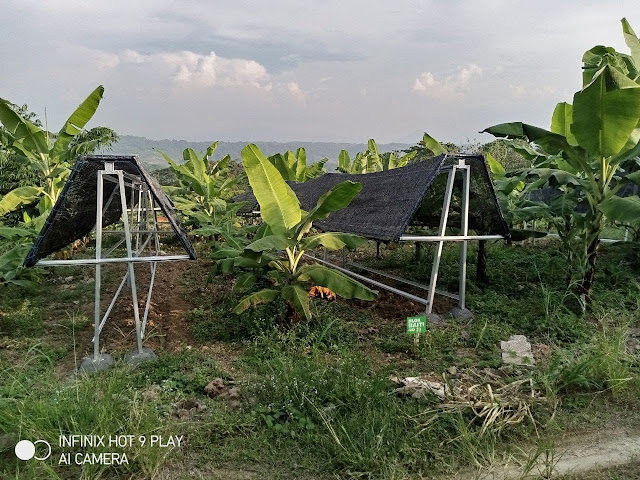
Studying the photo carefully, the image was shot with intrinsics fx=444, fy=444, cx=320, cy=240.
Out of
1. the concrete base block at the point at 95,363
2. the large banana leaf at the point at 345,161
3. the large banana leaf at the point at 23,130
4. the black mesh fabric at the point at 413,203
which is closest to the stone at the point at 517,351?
the black mesh fabric at the point at 413,203

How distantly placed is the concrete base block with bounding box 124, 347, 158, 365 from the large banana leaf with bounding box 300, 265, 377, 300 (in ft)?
5.68

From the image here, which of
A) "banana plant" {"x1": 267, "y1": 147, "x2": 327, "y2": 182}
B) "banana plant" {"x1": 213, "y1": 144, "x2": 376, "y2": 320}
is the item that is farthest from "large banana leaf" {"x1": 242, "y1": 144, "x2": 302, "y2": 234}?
"banana plant" {"x1": 267, "y1": 147, "x2": 327, "y2": 182}

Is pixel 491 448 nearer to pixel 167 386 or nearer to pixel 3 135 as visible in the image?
pixel 167 386

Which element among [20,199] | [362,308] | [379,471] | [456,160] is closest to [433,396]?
[379,471]

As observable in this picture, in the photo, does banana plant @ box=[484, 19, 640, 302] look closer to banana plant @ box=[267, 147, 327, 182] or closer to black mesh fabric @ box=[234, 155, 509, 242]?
black mesh fabric @ box=[234, 155, 509, 242]

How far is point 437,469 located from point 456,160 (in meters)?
3.66

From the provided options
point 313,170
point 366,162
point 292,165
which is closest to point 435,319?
point 292,165

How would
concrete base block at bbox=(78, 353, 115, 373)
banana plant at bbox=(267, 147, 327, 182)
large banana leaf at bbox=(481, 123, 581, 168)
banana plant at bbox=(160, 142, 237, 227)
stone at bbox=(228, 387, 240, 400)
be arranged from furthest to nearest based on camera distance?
banana plant at bbox=(267, 147, 327, 182) < banana plant at bbox=(160, 142, 237, 227) < large banana leaf at bbox=(481, 123, 581, 168) < concrete base block at bbox=(78, 353, 115, 373) < stone at bbox=(228, 387, 240, 400)

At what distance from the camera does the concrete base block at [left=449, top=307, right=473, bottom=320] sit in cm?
538

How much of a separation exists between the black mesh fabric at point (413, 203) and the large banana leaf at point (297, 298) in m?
1.19

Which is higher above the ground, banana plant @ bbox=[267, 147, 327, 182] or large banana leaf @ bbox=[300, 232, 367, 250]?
banana plant @ bbox=[267, 147, 327, 182]

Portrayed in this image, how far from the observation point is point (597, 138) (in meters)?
4.50

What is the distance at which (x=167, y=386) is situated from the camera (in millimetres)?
3568

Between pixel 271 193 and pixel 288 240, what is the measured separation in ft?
1.73
